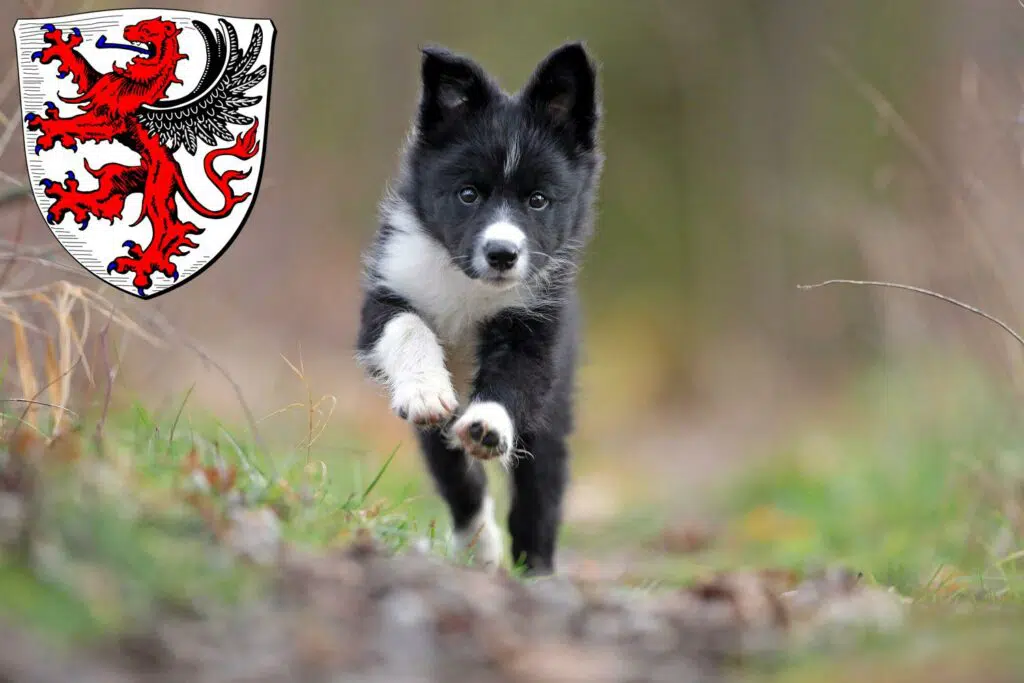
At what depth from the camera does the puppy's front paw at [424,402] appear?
14.0 ft

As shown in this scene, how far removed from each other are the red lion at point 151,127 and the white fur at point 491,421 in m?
1.23

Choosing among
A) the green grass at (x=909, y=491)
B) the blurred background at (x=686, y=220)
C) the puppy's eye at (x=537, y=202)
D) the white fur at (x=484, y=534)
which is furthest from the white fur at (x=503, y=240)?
the blurred background at (x=686, y=220)

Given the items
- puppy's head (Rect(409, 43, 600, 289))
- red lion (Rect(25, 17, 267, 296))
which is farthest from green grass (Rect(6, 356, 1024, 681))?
puppy's head (Rect(409, 43, 600, 289))

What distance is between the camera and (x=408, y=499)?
4.33m

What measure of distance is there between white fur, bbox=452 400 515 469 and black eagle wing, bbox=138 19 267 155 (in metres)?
1.42

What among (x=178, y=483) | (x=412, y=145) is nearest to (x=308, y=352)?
(x=412, y=145)

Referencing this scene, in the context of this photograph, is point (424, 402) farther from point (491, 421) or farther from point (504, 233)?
point (504, 233)

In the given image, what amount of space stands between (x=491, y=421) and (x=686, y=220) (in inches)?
525

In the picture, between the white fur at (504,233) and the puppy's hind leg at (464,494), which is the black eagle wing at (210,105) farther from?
the puppy's hind leg at (464,494)

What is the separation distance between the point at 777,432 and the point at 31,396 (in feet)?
27.8

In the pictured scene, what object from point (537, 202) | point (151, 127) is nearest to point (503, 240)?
point (537, 202)

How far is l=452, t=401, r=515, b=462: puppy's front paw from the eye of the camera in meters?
4.12

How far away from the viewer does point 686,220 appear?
56.2 ft

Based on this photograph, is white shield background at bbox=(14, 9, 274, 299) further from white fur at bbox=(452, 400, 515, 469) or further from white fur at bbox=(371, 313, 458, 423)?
white fur at bbox=(452, 400, 515, 469)
